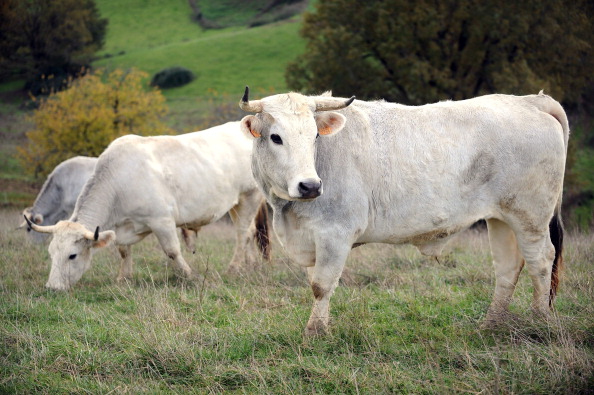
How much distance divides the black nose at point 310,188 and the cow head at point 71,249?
13.7 feet

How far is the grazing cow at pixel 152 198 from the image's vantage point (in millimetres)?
8703

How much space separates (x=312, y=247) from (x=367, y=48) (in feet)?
70.8

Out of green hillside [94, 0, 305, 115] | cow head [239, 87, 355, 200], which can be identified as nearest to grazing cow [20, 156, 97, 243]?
cow head [239, 87, 355, 200]

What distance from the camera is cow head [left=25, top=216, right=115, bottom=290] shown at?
843 cm

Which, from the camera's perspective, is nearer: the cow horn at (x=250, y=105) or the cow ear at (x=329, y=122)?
the cow horn at (x=250, y=105)

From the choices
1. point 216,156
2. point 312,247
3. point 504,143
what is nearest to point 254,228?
point 216,156

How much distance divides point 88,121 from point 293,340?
2198 centimetres

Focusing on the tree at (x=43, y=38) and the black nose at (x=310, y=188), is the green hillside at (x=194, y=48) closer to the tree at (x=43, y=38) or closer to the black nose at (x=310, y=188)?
the tree at (x=43, y=38)

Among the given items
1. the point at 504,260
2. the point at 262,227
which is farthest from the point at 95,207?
the point at 504,260

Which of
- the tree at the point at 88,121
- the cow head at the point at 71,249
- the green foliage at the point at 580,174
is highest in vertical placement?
the cow head at the point at 71,249

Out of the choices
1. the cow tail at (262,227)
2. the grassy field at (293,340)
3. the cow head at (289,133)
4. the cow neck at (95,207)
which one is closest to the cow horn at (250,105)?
the cow head at (289,133)

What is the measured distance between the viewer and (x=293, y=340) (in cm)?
552

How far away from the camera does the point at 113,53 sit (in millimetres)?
50562

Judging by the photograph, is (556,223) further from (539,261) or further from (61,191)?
(61,191)
